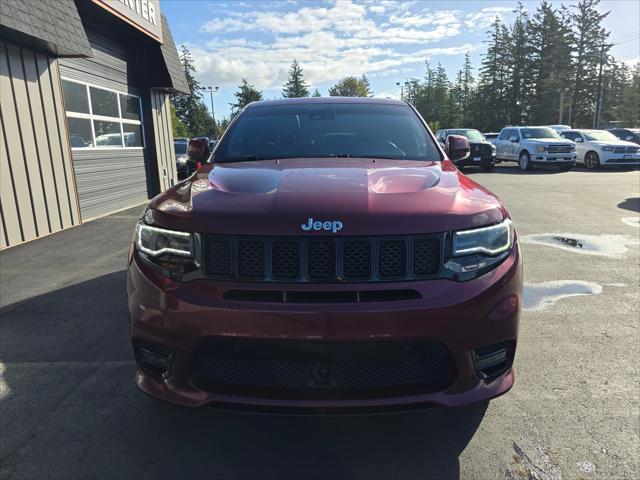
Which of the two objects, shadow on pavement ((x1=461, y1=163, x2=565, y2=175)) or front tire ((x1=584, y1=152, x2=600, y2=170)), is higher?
front tire ((x1=584, y1=152, x2=600, y2=170))

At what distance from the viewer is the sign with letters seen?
363 inches

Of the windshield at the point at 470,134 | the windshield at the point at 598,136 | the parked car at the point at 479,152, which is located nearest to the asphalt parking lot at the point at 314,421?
the parked car at the point at 479,152

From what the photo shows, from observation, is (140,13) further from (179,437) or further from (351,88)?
(351,88)

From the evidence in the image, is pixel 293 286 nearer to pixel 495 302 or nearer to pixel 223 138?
pixel 495 302

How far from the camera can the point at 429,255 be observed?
2.09 metres

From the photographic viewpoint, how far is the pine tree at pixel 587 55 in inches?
2430

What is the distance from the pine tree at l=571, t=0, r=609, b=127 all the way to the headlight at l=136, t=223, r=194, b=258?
71.7 m

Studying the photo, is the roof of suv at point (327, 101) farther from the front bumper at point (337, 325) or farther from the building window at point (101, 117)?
the building window at point (101, 117)

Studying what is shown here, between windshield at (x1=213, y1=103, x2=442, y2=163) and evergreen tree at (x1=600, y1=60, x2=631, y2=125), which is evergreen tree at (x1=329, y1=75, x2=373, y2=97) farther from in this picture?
windshield at (x1=213, y1=103, x2=442, y2=163)

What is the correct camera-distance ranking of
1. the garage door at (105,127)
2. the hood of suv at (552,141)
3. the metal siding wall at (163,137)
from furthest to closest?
the hood of suv at (552,141) < the metal siding wall at (163,137) < the garage door at (105,127)

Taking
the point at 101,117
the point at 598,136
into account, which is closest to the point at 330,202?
the point at 101,117

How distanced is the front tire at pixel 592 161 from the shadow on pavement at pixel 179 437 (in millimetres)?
21407

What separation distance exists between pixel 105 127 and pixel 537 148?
54.6 feet

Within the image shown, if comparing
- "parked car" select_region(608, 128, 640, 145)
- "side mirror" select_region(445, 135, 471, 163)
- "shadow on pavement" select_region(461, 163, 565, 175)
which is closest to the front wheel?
"shadow on pavement" select_region(461, 163, 565, 175)
